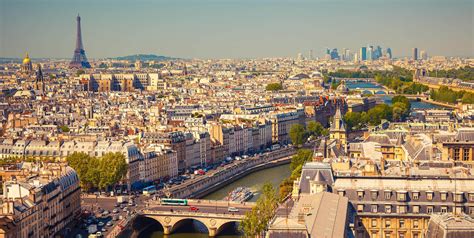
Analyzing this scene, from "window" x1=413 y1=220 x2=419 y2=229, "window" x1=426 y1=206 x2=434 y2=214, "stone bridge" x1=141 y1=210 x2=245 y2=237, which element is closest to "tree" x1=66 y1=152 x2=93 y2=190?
"stone bridge" x1=141 y1=210 x2=245 y2=237

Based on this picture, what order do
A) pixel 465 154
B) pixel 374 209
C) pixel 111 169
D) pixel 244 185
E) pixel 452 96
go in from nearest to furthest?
pixel 374 209
pixel 465 154
pixel 111 169
pixel 244 185
pixel 452 96

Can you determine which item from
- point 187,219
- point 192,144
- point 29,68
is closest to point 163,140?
point 192,144

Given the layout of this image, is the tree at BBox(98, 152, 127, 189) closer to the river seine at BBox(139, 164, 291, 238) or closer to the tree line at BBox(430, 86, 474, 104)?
the river seine at BBox(139, 164, 291, 238)

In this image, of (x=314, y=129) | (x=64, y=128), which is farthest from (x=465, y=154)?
(x=64, y=128)

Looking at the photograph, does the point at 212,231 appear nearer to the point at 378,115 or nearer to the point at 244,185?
the point at 244,185

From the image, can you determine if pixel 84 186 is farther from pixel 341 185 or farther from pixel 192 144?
pixel 341 185

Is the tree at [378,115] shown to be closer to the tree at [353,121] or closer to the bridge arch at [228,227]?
the tree at [353,121]
